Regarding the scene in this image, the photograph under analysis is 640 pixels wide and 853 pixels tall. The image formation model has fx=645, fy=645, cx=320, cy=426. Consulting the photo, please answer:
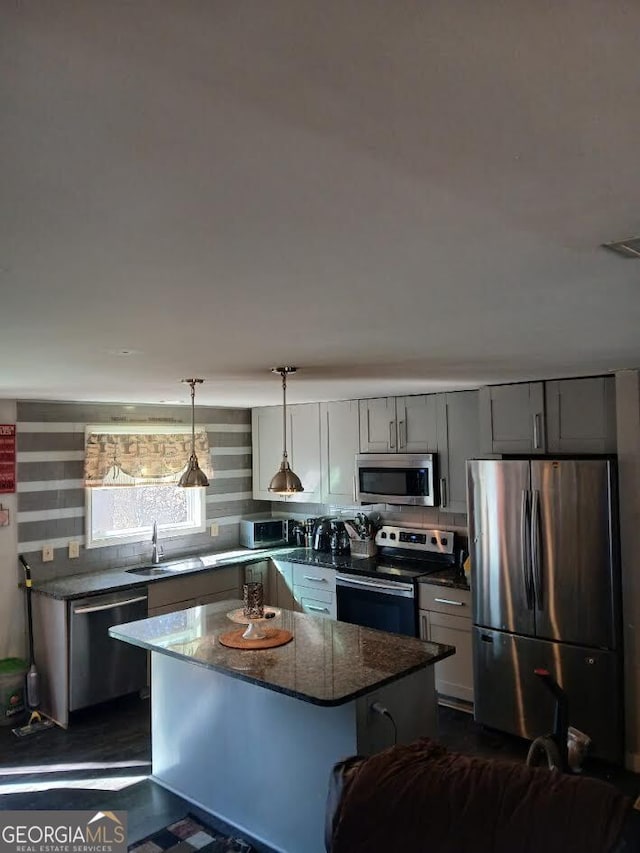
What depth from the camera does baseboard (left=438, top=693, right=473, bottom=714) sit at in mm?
4344

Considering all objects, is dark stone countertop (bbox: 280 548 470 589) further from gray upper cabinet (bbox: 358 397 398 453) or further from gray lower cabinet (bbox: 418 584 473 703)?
gray upper cabinet (bbox: 358 397 398 453)

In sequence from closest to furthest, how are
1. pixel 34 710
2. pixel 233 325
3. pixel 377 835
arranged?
pixel 377 835, pixel 233 325, pixel 34 710

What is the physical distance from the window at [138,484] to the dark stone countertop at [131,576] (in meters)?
0.27

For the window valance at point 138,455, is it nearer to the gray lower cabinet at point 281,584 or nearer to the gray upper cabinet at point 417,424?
the gray lower cabinet at point 281,584

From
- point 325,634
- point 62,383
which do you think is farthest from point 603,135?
point 62,383

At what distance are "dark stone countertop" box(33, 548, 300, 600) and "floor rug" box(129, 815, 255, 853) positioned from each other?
168cm

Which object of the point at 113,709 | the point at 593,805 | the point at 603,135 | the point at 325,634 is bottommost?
the point at 113,709

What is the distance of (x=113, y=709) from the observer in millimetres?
4520

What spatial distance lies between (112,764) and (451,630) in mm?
2264

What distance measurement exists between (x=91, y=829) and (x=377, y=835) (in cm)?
213

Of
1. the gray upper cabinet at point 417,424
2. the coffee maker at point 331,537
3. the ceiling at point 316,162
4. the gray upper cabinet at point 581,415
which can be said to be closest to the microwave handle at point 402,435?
the gray upper cabinet at point 417,424

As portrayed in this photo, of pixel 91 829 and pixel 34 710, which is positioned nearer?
pixel 91 829

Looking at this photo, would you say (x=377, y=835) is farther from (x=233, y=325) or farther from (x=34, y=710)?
(x=34, y=710)

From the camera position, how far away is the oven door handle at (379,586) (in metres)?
4.55
